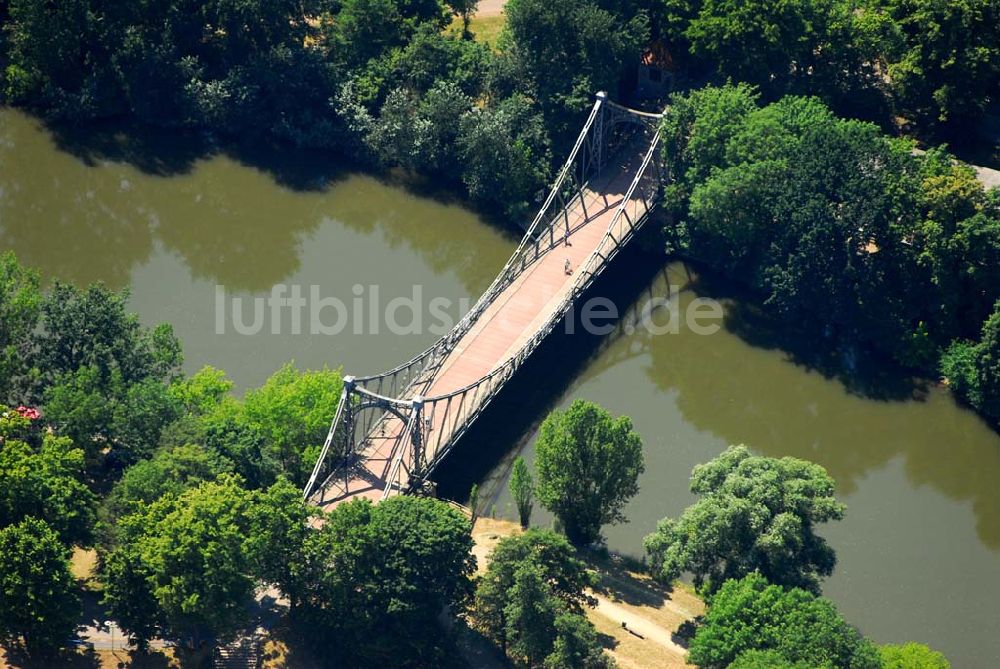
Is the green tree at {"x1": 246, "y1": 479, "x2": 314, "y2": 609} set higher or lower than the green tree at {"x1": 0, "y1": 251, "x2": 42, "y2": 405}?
lower

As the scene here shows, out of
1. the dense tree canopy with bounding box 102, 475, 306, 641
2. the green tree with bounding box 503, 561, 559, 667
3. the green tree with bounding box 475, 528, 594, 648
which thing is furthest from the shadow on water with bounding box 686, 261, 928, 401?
the dense tree canopy with bounding box 102, 475, 306, 641

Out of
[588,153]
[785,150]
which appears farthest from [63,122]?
[785,150]

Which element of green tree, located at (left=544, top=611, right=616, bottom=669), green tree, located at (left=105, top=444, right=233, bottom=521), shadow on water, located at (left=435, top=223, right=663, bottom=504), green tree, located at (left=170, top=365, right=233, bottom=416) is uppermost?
shadow on water, located at (left=435, top=223, right=663, bottom=504)

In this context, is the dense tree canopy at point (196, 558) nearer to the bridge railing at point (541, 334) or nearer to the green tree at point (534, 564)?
the green tree at point (534, 564)

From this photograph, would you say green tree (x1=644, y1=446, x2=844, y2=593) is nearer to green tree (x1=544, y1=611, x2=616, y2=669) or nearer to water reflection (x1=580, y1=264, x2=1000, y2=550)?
green tree (x1=544, y1=611, x2=616, y2=669)

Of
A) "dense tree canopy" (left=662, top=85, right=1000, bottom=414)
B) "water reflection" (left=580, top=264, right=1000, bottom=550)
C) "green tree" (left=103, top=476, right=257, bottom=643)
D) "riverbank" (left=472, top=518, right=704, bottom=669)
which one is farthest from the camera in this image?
"dense tree canopy" (left=662, top=85, right=1000, bottom=414)

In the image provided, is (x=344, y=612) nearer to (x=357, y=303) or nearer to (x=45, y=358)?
(x=45, y=358)

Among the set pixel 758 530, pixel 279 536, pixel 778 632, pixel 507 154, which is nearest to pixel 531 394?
pixel 507 154

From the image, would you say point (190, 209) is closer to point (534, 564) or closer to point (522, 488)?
point (522, 488)
